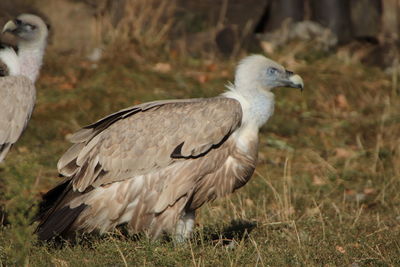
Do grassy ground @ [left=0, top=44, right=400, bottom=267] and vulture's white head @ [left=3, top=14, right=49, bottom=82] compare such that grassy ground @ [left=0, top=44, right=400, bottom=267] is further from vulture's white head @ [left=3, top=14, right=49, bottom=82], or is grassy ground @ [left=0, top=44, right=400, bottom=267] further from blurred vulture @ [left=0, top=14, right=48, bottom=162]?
vulture's white head @ [left=3, top=14, right=49, bottom=82]

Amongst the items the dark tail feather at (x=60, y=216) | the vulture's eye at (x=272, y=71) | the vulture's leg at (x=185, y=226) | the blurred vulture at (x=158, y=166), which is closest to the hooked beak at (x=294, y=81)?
the vulture's eye at (x=272, y=71)

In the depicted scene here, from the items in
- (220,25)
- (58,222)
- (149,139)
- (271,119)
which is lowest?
(271,119)

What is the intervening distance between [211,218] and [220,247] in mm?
1237

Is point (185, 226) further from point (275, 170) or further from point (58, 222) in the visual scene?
point (275, 170)

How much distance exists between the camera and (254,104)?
5.68 meters

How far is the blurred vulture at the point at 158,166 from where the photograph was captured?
5.50 meters

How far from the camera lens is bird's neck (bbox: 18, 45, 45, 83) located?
604 centimetres

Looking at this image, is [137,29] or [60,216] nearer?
[60,216]

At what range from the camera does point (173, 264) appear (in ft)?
16.4

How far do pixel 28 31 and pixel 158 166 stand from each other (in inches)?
61.5

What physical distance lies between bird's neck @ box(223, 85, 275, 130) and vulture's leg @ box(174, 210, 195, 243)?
0.78 m

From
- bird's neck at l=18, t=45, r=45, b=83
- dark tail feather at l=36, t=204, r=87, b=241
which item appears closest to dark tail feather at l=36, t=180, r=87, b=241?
dark tail feather at l=36, t=204, r=87, b=241

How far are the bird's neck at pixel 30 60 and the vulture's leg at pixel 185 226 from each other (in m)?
1.50

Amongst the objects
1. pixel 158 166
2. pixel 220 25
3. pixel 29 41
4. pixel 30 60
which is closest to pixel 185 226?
pixel 158 166
